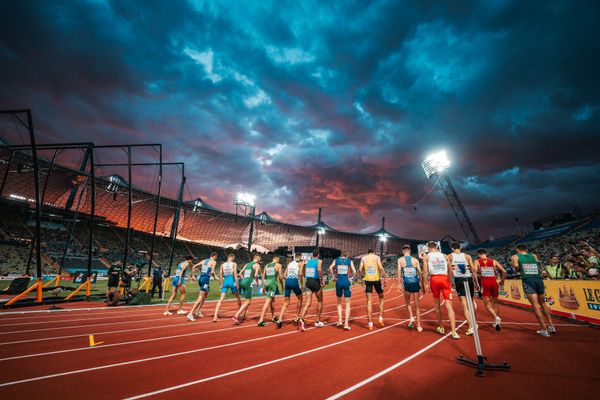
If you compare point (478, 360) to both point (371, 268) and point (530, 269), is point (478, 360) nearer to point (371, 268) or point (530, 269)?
point (371, 268)

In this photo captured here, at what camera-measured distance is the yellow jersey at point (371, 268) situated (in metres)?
6.96

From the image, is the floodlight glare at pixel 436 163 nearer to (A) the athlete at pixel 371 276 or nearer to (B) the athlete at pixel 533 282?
(B) the athlete at pixel 533 282

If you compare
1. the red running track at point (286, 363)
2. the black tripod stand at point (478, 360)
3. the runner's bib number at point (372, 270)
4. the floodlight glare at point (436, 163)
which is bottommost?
the red running track at point (286, 363)

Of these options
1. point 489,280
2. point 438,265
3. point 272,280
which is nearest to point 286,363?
point 272,280

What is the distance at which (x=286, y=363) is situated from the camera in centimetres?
413

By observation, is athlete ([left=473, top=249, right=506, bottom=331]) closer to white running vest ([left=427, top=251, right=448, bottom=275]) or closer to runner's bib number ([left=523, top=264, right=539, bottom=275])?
runner's bib number ([left=523, top=264, right=539, bottom=275])

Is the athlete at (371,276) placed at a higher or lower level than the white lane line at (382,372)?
higher

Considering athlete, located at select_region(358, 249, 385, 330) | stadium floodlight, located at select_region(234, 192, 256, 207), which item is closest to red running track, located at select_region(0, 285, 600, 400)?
athlete, located at select_region(358, 249, 385, 330)

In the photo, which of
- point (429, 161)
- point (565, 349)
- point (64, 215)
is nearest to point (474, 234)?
point (429, 161)

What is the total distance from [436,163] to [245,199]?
150 feet

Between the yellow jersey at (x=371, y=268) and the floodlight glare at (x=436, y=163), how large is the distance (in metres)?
35.8

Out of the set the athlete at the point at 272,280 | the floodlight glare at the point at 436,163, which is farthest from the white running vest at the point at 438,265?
the floodlight glare at the point at 436,163

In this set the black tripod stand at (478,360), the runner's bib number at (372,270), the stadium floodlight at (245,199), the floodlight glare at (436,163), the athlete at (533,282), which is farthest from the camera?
the stadium floodlight at (245,199)

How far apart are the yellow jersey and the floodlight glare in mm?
35753
